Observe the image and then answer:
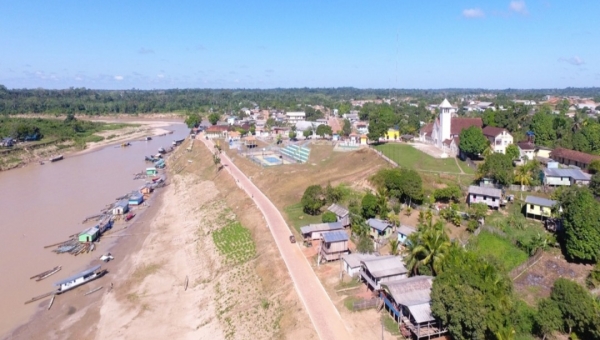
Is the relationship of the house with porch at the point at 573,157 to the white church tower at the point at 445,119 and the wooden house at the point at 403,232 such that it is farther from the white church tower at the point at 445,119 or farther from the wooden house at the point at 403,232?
the wooden house at the point at 403,232

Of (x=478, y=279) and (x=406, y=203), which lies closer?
(x=478, y=279)

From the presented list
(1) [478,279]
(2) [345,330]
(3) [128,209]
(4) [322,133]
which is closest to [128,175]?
(3) [128,209]

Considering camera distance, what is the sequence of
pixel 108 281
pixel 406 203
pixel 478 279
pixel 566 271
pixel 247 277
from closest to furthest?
1. pixel 478 279
2. pixel 566 271
3. pixel 247 277
4. pixel 108 281
5. pixel 406 203

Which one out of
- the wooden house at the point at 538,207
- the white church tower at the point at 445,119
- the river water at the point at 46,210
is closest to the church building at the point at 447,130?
the white church tower at the point at 445,119

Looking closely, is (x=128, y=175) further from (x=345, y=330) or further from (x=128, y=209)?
(x=345, y=330)

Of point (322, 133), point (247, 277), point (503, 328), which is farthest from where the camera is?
point (322, 133)

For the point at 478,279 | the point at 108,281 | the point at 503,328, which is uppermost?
the point at 478,279

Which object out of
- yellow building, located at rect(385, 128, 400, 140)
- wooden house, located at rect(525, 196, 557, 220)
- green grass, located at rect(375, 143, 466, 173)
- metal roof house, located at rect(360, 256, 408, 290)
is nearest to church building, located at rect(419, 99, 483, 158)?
green grass, located at rect(375, 143, 466, 173)
